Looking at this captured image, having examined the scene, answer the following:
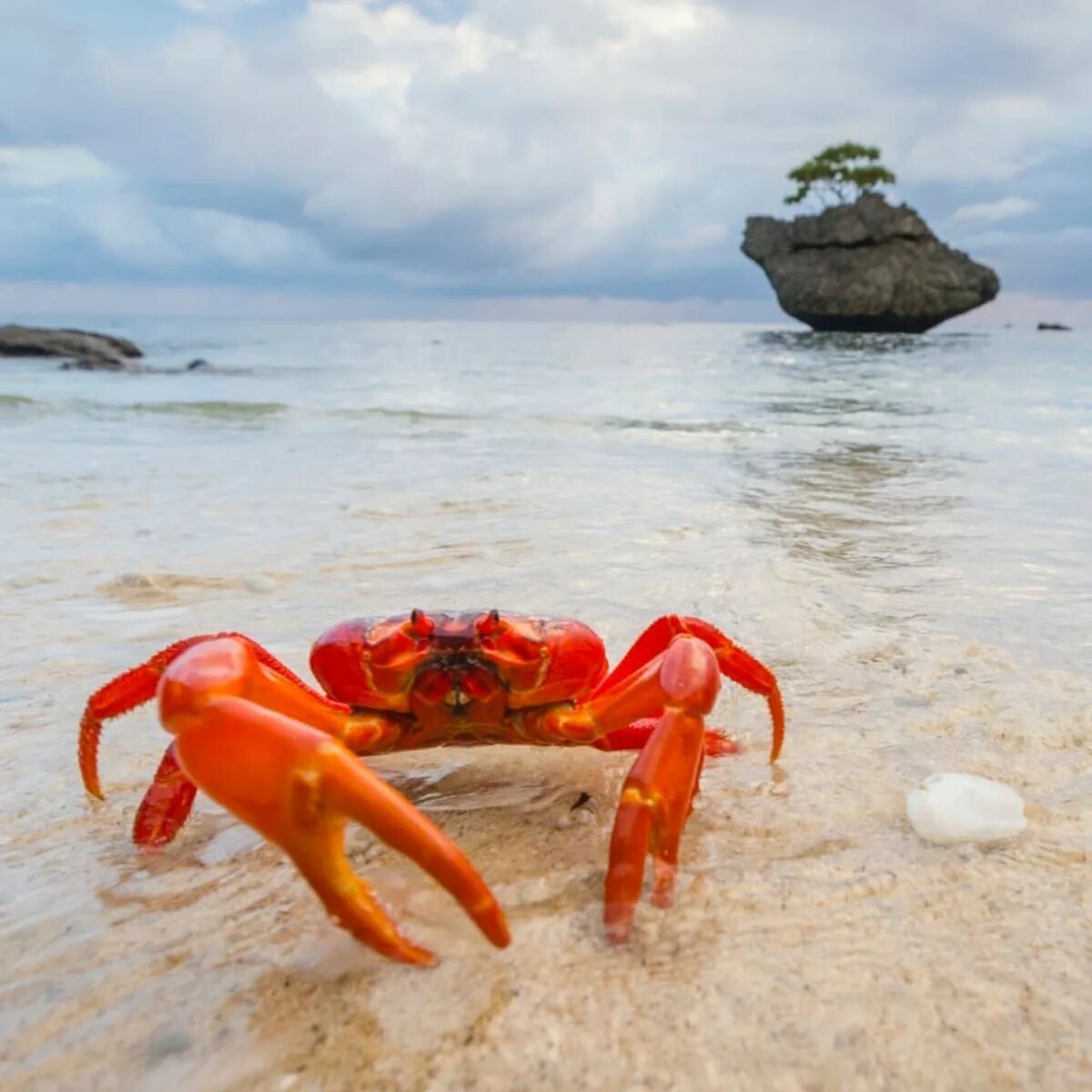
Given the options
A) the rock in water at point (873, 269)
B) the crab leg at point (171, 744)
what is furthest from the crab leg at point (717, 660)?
the rock in water at point (873, 269)

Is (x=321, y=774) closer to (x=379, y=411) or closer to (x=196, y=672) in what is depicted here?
(x=196, y=672)

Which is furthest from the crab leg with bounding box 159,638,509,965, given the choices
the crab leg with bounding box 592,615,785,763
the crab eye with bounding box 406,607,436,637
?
the crab leg with bounding box 592,615,785,763

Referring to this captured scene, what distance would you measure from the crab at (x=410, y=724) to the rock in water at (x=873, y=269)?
57.4 m

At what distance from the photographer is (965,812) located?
6.36 ft

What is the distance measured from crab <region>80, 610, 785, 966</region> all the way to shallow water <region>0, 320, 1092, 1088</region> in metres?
0.12

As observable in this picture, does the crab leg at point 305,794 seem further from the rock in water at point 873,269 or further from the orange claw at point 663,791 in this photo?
the rock in water at point 873,269

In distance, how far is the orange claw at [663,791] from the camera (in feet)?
5.12

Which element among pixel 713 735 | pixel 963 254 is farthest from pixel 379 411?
pixel 963 254

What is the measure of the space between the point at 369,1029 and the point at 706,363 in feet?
113

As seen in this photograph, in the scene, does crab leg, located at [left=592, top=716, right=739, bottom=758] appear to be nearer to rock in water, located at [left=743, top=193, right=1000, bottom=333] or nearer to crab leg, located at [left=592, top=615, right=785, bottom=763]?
crab leg, located at [left=592, top=615, right=785, bottom=763]

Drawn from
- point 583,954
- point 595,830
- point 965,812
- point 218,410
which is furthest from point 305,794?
point 218,410

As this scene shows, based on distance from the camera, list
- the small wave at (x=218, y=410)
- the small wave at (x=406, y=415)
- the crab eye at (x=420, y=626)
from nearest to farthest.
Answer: the crab eye at (x=420, y=626)
the small wave at (x=406, y=415)
the small wave at (x=218, y=410)

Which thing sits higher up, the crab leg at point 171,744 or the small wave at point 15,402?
the crab leg at point 171,744

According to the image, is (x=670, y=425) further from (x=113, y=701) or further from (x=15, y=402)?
(x=113, y=701)
